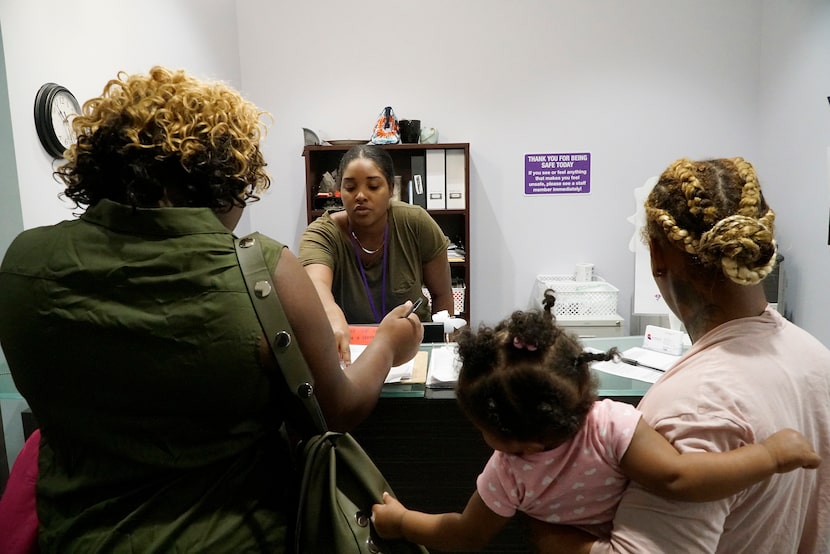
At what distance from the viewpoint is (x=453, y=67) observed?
3.67 m

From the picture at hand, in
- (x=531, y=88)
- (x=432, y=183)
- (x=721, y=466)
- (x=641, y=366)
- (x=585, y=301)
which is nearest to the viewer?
(x=721, y=466)

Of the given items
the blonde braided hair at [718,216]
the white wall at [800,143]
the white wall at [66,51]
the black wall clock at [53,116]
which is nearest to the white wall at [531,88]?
the white wall at [800,143]

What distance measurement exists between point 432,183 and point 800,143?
2.18m

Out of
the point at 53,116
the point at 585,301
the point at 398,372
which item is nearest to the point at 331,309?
the point at 398,372

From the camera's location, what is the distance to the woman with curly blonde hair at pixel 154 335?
2.39 feet

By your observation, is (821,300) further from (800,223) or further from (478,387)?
Result: (478,387)

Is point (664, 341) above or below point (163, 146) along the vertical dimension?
below

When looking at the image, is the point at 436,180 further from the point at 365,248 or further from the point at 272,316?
the point at 272,316

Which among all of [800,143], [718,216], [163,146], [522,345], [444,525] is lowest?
[444,525]

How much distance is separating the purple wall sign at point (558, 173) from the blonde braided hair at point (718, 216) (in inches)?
117

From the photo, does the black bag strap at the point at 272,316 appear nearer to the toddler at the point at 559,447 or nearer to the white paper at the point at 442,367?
the toddler at the point at 559,447

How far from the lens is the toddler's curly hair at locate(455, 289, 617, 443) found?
77 cm

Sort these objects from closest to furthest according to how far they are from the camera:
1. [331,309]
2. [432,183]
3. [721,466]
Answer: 1. [721,466]
2. [331,309]
3. [432,183]

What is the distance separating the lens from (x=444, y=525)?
883 mm
